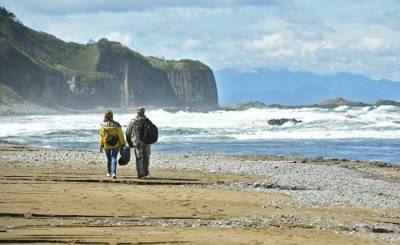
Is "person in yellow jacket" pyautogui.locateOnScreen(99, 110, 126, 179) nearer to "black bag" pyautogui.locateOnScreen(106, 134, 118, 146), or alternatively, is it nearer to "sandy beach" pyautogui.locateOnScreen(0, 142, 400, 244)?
"black bag" pyautogui.locateOnScreen(106, 134, 118, 146)

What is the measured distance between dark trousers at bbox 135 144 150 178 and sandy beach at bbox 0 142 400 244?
0.30 meters

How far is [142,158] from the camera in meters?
18.6

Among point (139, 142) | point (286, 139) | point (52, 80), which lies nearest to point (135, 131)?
point (139, 142)

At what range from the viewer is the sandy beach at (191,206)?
1091 cm

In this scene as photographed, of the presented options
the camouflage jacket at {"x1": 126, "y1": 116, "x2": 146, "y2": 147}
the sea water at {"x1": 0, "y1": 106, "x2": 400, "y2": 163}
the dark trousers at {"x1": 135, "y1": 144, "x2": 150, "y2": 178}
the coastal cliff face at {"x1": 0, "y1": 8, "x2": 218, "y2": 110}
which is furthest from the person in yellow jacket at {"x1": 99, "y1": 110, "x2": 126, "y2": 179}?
the coastal cliff face at {"x1": 0, "y1": 8, "x2": 218, "y2": 110}

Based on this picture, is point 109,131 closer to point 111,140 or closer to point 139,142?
point 111,140

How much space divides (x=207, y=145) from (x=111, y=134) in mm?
25954

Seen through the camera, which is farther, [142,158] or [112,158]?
[142,158]

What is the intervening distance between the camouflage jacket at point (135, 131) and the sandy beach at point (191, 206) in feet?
2.93

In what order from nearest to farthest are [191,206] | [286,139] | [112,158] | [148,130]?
1. [191,206]
2. [112,158]
3. [148,130]
4. [286,139]

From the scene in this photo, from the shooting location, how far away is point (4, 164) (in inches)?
851

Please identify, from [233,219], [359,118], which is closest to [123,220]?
[233,219]

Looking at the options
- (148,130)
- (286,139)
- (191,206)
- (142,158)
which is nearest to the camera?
(191,206)

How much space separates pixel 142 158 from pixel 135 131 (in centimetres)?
68
